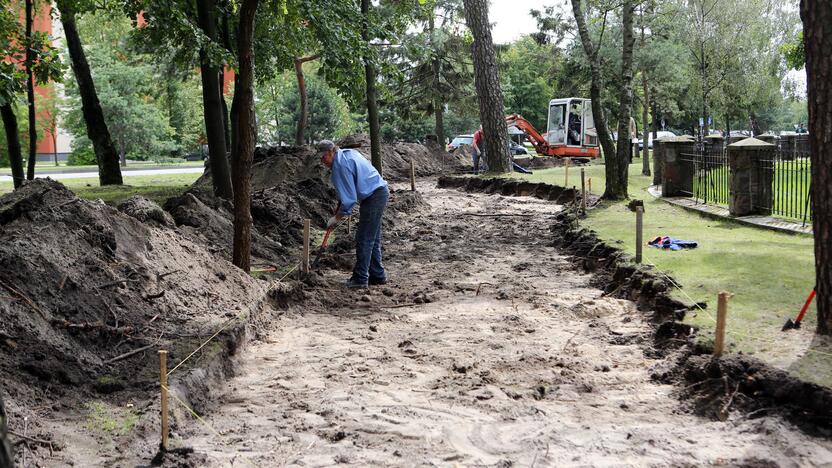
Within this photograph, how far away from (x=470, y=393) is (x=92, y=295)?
3221mm

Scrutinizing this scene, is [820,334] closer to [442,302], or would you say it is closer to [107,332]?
[442,302]

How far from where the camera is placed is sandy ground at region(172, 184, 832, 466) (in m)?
4.85

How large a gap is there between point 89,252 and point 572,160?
1251 inches

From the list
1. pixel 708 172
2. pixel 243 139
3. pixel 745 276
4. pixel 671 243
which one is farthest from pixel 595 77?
pixel 243 139

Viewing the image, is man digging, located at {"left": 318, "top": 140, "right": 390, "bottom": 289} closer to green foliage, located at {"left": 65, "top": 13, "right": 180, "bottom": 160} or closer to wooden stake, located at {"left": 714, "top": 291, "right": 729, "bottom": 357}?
wooden stake, located at {"left": 714, "top": 291, "right": 729, "bottom": 357}

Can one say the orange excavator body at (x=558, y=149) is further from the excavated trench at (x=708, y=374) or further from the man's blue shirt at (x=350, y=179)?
the excavated trench at (x=708, y=374)

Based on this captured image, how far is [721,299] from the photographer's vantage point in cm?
577

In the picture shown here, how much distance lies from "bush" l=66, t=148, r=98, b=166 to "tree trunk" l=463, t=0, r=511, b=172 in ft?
99.4

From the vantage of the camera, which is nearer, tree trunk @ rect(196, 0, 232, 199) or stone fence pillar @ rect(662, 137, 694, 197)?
tree trunk @ rect(196, 0, 232, 199)

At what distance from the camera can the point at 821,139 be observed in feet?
20.4

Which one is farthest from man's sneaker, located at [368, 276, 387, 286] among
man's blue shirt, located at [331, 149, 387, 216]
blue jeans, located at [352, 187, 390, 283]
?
man's blue shirt, located at [331, 149, 387, 216]

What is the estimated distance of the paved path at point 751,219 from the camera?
38.5 feet

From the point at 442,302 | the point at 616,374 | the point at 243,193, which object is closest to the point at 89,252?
the point at 243,193

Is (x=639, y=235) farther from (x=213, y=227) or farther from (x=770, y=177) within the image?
(x=213, y=227)
